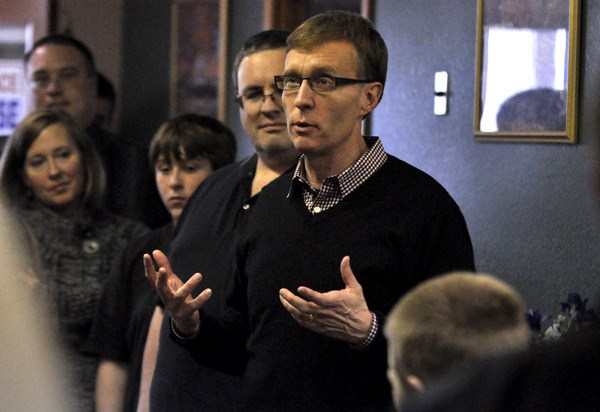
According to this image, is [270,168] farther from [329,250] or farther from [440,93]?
[440,93]

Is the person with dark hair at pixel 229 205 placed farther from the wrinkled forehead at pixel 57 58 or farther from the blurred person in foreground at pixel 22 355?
the wrinkled forehead at pixel 57 58

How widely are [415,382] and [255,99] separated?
1.78m

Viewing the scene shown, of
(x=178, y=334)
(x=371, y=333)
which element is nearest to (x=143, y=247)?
(x=178, y=334)

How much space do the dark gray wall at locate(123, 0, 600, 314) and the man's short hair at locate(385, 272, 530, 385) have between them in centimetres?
163

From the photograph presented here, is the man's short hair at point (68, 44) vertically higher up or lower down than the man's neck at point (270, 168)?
higher up

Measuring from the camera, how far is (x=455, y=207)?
2312mm

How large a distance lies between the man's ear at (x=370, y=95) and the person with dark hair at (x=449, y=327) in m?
1.15

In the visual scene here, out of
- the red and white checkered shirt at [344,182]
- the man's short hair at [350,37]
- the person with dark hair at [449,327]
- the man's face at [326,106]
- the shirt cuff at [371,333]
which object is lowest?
the shirt cuff at [371,333]

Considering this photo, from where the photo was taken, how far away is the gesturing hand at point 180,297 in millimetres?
2369

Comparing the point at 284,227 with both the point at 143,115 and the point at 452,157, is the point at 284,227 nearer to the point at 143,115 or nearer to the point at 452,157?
the point at 452,157

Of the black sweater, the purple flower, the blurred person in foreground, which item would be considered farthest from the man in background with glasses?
the blurred person in foreground

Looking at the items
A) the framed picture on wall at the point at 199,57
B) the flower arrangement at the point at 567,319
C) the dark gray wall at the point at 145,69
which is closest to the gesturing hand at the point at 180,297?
the flower arrangement at the point at 567,319

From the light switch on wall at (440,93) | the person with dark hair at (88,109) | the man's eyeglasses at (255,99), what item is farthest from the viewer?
the person with dark hair at (88,109)

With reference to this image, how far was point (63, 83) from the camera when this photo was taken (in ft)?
16.0
